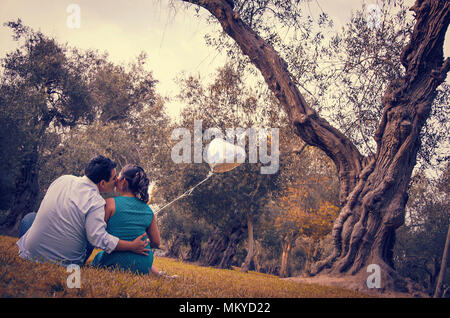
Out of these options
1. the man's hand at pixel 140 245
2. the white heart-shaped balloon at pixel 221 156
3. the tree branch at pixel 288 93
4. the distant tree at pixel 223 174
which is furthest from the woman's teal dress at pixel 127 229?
the distant tree at pixel 223 174

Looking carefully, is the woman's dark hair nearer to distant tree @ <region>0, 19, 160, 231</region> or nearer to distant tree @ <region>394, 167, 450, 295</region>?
distant tree @ <region>0, 19, 160, 231</region>

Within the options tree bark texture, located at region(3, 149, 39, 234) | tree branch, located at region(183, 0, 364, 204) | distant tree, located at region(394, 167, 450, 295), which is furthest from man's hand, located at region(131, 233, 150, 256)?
distant tree, located at region(394, 167, 450, 295)

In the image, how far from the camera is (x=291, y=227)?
31.7 meters

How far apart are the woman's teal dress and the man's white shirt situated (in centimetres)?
35

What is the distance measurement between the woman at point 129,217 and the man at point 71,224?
27 centimetres

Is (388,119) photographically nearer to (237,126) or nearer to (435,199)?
(237,126)

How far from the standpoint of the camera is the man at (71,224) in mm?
4934

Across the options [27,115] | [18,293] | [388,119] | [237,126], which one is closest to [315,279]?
[388,119]

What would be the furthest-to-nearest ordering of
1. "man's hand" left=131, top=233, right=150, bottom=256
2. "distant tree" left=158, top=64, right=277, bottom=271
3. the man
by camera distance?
"distant tree" left=158, top=64, right=277, bottom=271 → "man's hand" left=131, top=233, right=150, bottom=256 → the man

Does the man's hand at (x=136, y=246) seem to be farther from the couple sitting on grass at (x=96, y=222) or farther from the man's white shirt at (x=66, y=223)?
the man's white shirt at (x=66, y=223)

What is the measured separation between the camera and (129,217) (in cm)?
545

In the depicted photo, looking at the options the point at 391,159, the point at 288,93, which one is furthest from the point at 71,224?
the point at 391,159

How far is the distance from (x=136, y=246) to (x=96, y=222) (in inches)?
29.3

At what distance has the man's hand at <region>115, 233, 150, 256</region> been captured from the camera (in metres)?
5.16
